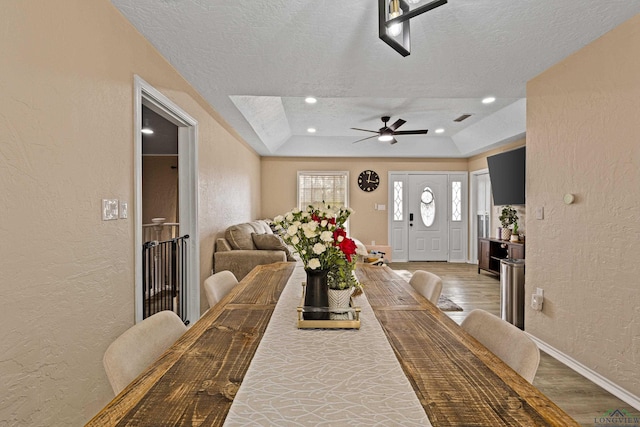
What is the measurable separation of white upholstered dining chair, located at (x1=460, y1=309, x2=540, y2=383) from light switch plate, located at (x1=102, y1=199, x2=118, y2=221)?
1.91 metres

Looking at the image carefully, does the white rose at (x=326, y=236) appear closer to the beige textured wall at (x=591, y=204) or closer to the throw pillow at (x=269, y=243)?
the beige textured wall at (x=591, y=204)

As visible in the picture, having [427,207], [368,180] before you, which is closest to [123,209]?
[368,180]

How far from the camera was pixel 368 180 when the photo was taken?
7.64 m

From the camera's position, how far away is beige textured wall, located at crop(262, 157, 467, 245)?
7.61 metres

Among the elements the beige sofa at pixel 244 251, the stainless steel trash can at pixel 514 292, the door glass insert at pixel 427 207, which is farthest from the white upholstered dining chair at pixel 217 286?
the door glass insert at pixel 427 207

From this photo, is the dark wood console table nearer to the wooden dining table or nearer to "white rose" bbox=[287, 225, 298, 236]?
the wooden dining table

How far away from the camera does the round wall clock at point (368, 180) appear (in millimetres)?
7641

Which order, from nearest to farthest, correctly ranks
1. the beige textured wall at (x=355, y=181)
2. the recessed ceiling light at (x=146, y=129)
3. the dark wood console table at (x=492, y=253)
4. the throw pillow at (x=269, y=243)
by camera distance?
the throw pillow at (x=269, y=243), the recessed ceiling light at (x=146, y=129), the dark wood console table at (x=492, y=253), the beige textured wall at (x=355, y=181)

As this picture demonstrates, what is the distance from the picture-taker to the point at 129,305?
83.6 inches

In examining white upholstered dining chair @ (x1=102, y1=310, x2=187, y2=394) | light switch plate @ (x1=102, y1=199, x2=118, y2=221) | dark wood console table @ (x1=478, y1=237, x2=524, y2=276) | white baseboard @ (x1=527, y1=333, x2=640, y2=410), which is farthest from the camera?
dark wood console table @ (x1=478, y1=237, x2=524, y2=276)

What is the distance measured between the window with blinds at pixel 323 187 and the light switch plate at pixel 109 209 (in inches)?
225

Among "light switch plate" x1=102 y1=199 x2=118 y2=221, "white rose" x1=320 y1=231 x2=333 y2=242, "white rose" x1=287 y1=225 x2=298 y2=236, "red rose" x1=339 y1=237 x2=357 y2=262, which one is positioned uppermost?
"light switch plate" x1=102 y1=199 x2=118 y2=221

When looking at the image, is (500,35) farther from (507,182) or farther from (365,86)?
(507,182)

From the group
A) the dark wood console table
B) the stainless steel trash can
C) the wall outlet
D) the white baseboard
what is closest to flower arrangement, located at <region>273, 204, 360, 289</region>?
the white baseboard
